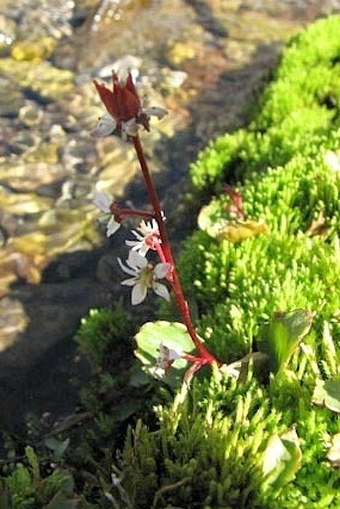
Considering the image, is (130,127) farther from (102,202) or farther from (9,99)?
(9,99)

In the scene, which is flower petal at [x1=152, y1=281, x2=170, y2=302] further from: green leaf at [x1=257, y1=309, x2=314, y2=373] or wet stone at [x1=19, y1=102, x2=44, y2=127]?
wet stone at [x1=19, y1=102, x2=44, y2=127]

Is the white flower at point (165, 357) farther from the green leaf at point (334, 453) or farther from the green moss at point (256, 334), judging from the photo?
the green leaf at point (334, 453)

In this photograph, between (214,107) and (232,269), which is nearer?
(232,269)

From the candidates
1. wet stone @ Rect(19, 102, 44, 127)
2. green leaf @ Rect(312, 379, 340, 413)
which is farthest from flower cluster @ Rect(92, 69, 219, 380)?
wet stone @ Rect(19, 102, 44, 127)

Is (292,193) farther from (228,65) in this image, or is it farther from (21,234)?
(228,65)

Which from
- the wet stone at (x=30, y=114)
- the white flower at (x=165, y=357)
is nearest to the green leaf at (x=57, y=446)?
the white flower at (x=165, y=357)

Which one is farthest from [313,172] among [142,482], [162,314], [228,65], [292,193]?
[228,65]
